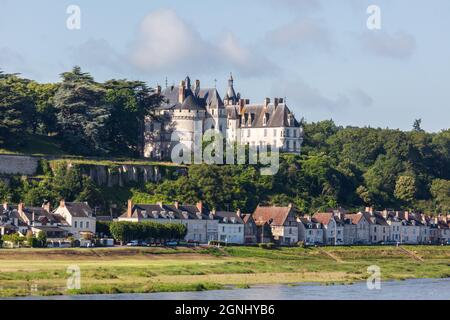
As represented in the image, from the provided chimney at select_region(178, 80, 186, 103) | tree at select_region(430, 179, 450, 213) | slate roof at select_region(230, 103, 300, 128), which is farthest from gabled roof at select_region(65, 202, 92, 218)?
tree at select_region(430, 179, 450, 213)

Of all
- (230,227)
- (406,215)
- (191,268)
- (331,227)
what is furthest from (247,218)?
(406,215)

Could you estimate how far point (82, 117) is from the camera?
119 m

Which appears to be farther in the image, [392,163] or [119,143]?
[392,163]

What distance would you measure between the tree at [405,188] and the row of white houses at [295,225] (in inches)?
226

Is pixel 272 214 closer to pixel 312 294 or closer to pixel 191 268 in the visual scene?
pixel 191 268

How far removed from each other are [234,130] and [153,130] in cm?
1035

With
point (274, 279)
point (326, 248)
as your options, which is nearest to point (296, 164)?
point (326, 248)

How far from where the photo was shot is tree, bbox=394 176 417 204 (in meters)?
135

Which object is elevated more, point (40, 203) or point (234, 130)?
point (234, 130)

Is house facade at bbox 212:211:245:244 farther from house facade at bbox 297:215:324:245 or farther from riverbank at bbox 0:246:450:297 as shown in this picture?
house facade at bbox 297:215:324:245

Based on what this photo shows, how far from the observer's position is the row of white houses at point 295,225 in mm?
105625
